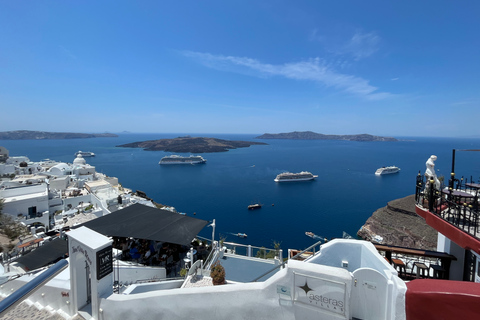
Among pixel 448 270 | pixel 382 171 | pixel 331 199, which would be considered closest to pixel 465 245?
pixel 448 270

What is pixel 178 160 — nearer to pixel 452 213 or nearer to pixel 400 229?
pixel 400 229

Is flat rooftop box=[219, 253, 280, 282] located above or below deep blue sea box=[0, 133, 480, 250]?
above

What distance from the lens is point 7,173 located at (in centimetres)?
3603

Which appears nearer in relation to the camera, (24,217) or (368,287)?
(368,287)

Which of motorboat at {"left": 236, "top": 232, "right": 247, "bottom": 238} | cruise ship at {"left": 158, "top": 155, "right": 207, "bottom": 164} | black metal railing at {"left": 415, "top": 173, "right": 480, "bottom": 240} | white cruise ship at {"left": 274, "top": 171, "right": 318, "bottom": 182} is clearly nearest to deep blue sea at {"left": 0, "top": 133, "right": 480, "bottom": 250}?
motorboat at {"left": 236, "top": 232, "right": 247, "bottom": 238}

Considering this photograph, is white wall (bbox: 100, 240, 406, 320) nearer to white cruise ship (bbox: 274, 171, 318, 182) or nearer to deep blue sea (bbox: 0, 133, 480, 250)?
deep blue sea (bbox: 0, 133, 480, 250)

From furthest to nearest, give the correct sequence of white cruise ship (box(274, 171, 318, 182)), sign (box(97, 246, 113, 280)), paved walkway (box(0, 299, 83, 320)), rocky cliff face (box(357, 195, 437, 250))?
1. white cruise ship (box(274, 171, 318, 182))
2. rocky cliff face (box(357, 195, 437, 250))
3. paved walkway (box(0, 299, 83, 320))
4. sign (box(97, 246, 113, 280))

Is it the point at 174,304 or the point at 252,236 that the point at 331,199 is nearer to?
the point at 252,236

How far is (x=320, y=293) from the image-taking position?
271 centimetres

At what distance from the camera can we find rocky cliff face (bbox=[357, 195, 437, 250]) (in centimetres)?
2341

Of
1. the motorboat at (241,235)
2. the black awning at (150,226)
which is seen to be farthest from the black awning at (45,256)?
the motorboat at (241,235)

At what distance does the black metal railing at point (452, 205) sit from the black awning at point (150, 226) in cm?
658

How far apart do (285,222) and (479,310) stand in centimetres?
2965

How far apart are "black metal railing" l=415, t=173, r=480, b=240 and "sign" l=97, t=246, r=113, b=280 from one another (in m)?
5.73
